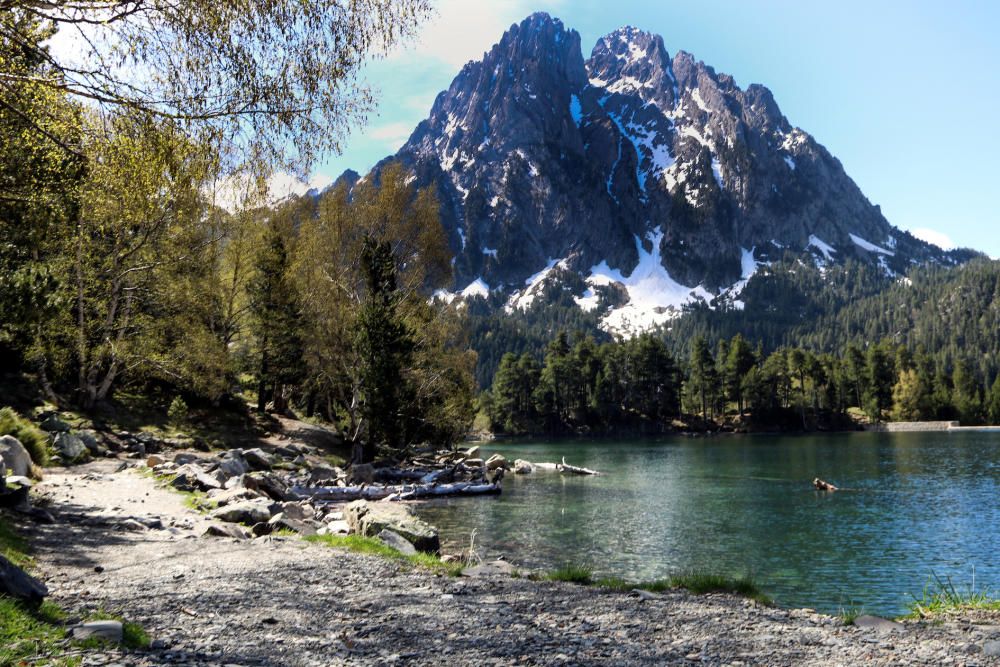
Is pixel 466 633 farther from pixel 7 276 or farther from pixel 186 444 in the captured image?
pixel 186 444

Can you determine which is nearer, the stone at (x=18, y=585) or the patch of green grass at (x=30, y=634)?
the patch of green grass at (x=30, y=634)

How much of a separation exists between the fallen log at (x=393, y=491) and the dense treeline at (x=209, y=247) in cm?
522

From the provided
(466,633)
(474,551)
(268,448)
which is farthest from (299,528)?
(268,448)

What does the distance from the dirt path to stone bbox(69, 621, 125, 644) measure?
1.43 ft

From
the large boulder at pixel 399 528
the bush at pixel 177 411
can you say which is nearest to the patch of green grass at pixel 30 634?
the large boulder at pixel 399 528

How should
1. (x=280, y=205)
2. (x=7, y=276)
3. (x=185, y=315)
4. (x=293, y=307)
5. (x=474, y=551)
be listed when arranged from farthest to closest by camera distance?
1. (x=280, y=205)
2. (x=293, y=307)
3. (x=185, y=315)
4. (x=474, y=551)
5. (x=7, y=276)

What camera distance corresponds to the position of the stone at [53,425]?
27578 mm

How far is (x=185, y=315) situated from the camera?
38.7m

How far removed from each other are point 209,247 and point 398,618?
123ft

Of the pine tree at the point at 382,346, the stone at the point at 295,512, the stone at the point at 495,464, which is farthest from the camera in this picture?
the stone at the point at 495,464

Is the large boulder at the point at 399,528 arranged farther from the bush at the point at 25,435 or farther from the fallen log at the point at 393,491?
the bush at the point at 25,435

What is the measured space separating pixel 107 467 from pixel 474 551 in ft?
50.4

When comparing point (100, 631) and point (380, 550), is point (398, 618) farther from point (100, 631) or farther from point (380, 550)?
point (380, 550)

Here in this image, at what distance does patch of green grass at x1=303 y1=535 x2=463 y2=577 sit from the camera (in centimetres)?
1337
